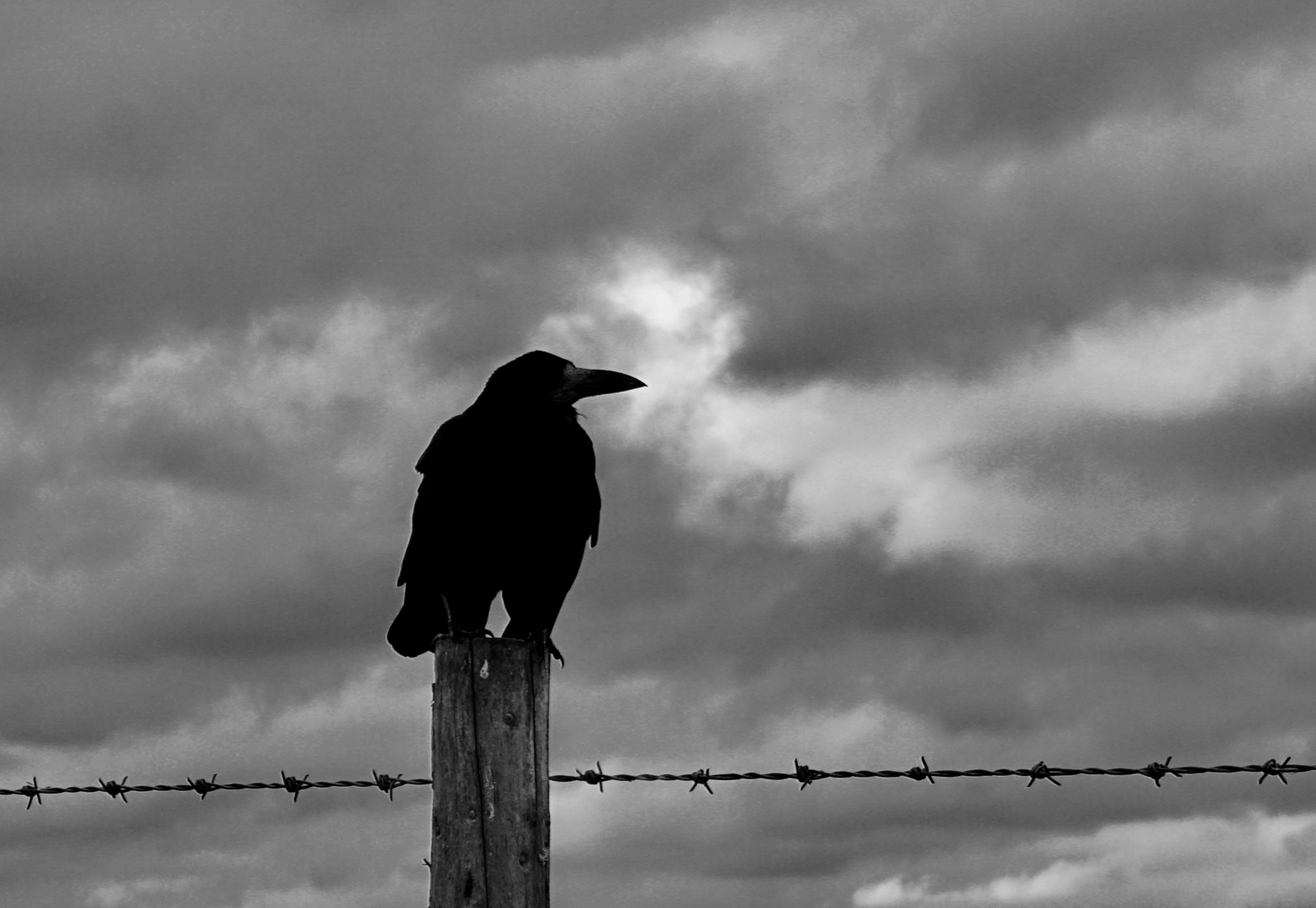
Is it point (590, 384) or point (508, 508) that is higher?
point (590, 384)

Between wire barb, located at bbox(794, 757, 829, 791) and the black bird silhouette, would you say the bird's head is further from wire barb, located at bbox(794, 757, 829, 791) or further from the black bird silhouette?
wire barb, located at bbox(794, 757, 829, 791)

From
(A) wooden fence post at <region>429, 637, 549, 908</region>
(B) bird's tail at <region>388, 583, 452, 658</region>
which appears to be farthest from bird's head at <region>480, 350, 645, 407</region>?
(A) wooden fence post at <region>429, 637, 549, 908</region>

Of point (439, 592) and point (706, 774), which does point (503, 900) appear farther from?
point (439, 592)

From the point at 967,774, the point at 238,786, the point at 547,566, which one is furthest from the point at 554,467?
the point at 967,774

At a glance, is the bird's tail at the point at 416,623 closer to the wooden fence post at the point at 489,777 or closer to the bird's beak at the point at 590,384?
the bird's beak at the point at 590,384

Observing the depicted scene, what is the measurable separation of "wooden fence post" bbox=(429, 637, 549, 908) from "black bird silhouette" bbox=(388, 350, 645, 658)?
3.23 metres

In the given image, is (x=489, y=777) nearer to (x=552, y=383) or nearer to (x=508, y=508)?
(x=508, y=508)

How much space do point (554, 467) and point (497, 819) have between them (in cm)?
357

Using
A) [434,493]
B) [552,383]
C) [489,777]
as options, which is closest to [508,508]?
[434,493]

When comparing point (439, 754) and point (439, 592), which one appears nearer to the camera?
point (439, 754)

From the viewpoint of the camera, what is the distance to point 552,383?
26.6 ft

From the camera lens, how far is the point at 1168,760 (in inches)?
196

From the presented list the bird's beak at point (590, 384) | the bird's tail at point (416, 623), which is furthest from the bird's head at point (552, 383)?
the bird's tail at point (416, 623)

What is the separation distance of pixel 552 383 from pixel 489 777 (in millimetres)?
4049
